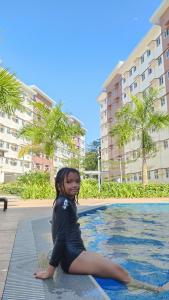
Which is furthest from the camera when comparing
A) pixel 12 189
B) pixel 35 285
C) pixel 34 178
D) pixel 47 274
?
pixel 12 189

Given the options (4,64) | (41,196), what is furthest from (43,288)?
(41,196)

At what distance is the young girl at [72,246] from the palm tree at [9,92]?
10.1 metres

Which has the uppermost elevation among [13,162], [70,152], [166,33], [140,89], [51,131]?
[166,33]

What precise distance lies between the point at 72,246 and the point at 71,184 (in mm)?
641

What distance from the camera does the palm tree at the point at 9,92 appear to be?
Result: 12.7 metres

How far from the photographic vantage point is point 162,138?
3706cm

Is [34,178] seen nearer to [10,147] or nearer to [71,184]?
[71,184]

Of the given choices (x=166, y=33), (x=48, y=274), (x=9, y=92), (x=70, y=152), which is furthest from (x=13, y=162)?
(x=48, y=274)

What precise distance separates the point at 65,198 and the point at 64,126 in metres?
20.7

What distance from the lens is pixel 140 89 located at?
43344 millimetres

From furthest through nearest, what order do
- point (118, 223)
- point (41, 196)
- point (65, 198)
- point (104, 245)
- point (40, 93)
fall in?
point (40, 93), point (41, 196), point (118, 223), point (104, 245), point (65, 198)

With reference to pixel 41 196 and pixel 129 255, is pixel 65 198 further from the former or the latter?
pixel 41 196

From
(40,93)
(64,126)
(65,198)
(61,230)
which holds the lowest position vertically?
(61,230)

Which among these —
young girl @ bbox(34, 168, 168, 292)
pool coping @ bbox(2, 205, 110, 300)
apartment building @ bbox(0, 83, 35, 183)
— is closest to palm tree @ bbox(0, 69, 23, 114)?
pool coping @ bbox(2, 205, 110, 300)
